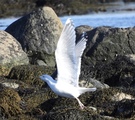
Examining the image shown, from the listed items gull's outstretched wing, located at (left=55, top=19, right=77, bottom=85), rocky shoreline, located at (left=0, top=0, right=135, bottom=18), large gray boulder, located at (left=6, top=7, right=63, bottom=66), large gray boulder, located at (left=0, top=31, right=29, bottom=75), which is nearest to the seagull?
gull's outstretched wing, located at (left=55, top=19, right=77, bottom=85)

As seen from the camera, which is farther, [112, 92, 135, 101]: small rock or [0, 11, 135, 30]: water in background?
[0, 11, 135, 30]: water in background

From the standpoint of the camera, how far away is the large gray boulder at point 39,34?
47.6 ft

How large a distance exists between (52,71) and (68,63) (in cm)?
427

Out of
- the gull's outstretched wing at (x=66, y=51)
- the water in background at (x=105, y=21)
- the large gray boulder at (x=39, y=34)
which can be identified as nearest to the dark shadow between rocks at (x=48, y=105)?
the gull's outstretched wing at (x=66, y=51)

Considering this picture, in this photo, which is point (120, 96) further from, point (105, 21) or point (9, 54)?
point (105, 21)

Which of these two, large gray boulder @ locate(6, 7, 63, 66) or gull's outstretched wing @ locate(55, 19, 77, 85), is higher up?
gull's outstretched wing @ locate(55, 19, 77, 85)

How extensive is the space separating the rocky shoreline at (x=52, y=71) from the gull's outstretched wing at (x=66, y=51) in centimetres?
51

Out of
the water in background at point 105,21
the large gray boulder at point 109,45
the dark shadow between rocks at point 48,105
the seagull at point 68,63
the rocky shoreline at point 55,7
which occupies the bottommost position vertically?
the rocky shoreline at point 55,7

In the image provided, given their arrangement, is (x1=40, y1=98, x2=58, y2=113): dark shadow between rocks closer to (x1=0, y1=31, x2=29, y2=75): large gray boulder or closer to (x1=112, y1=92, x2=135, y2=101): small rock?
(x1=112, y1=92, x2=135, y2=101): small rock

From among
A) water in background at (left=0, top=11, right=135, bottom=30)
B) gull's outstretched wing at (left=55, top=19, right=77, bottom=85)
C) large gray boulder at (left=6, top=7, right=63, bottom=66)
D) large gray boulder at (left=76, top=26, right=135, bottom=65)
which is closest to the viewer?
gull's outstretched wing at (left=55, top=19, right=77, bottom=85)

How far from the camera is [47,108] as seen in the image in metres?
8.59

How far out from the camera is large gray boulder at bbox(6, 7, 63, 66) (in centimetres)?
1452

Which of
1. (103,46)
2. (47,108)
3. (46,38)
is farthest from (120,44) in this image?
(47,108)

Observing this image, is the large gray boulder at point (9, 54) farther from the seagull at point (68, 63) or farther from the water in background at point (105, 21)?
the water in background at point (105, 21)
